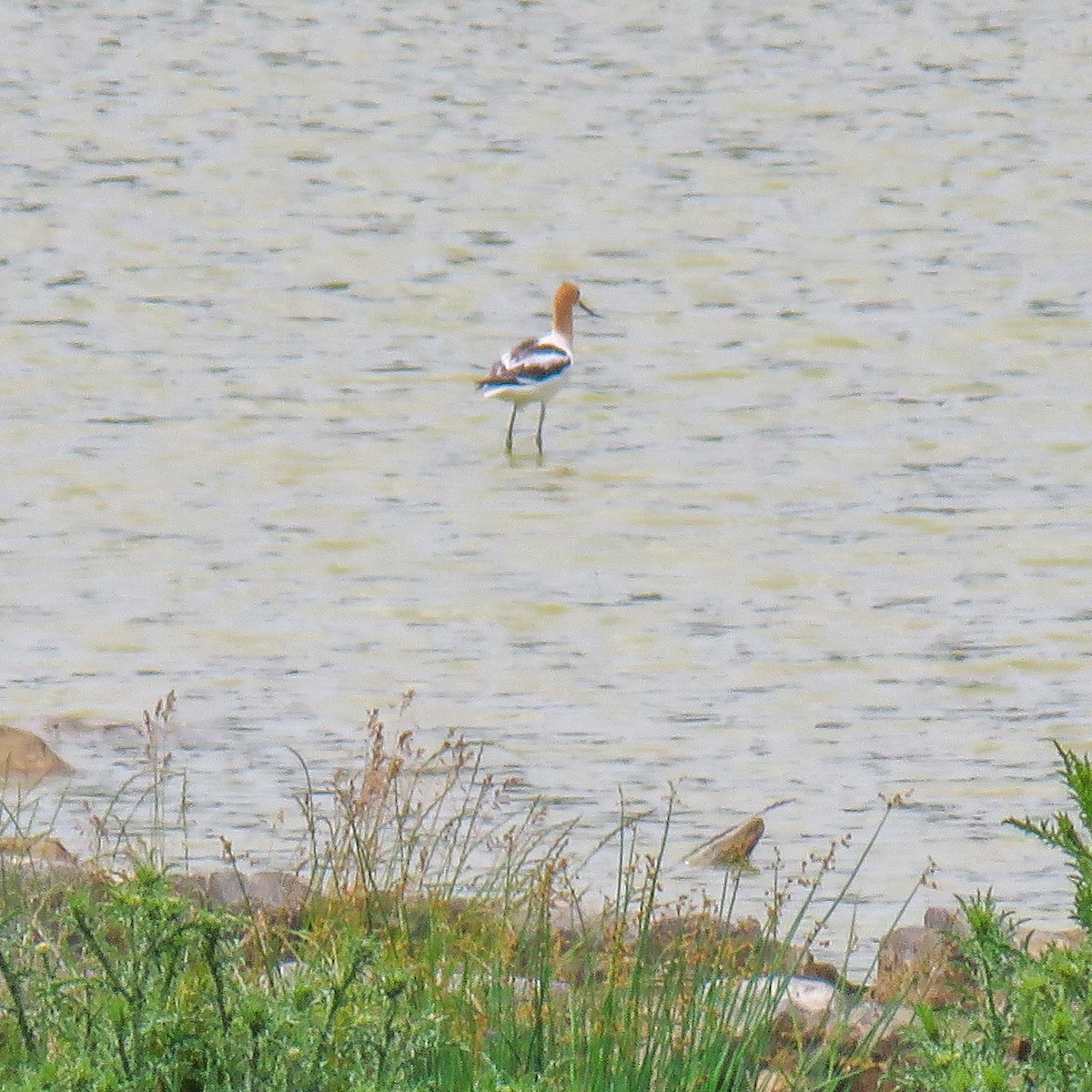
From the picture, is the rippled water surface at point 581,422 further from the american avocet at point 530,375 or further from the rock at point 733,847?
the american avocet at point 530,375

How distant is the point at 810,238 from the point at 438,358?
15.2 feet

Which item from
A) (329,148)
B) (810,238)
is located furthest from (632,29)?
(810,238)

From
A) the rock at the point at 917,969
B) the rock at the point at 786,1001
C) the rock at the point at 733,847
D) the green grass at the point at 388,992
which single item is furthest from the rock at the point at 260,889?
the rock at the point at 733,847

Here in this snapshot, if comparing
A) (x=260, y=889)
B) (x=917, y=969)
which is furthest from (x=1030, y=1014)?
(x=260, y=889)

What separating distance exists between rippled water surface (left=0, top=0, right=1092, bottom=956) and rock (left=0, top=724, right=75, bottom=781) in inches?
5.3

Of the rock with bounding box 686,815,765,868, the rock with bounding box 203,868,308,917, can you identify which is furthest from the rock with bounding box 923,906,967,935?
the rock with bounding box 203,868,308,917

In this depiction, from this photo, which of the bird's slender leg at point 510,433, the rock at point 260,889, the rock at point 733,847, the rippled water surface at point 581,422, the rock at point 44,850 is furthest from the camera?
the bird's slender leg at point 510,433

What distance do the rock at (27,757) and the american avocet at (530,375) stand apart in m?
6.52

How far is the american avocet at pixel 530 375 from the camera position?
1417cm

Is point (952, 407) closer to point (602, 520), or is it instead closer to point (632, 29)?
point (602, 520)

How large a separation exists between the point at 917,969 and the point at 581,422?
10155 millimetres

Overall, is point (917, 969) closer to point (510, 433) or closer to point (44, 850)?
point (44, 850)

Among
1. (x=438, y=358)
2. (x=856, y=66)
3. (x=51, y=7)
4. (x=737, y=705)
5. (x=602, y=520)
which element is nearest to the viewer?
(x=737, y=705)

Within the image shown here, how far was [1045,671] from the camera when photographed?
29.2 ft
